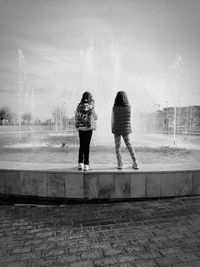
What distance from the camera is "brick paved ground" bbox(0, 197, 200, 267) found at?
2717mm

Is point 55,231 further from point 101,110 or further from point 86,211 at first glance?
point 101,110

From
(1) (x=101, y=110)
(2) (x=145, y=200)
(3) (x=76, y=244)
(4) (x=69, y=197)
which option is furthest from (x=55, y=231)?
(1) (x=101, y=110)

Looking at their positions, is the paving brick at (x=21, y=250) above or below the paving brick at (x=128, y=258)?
above

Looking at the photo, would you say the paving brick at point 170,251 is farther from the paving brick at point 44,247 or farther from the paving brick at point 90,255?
the paving brick at point 44,247

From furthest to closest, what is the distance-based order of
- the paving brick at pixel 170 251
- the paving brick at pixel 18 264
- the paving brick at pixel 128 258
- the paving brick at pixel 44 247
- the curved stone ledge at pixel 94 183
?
the curved stone ledge at pixel 94 183
the paving brick at pixel 44 247
the paving brick at pixel 170 251
the paving brick at pixel 128 258
the paving brick at pixel 18 264

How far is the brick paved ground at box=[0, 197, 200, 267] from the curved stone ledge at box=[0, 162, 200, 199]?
0.81 ft

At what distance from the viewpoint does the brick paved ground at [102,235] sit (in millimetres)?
2717

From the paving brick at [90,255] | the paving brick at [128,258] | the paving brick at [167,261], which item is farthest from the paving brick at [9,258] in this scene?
the paving brick at [167,261]

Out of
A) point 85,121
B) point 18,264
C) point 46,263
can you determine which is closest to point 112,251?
point 46,263

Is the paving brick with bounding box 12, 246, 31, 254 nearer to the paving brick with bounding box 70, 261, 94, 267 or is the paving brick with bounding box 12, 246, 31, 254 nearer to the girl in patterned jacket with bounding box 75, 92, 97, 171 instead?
the paving brick with bounding box 70, 261, 94, 267

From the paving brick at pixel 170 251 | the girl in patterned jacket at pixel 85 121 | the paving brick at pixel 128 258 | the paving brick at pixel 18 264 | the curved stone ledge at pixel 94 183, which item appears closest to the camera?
the paving brick at pixel 18 264

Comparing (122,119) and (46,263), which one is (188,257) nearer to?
(46,263)

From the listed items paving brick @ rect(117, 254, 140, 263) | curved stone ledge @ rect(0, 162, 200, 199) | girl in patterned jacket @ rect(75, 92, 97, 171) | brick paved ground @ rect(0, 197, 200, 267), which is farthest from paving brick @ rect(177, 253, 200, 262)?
girl in patterned jacket @ rect(75, 92, 97, 171)

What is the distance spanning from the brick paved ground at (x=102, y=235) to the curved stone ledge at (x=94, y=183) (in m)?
0.25
